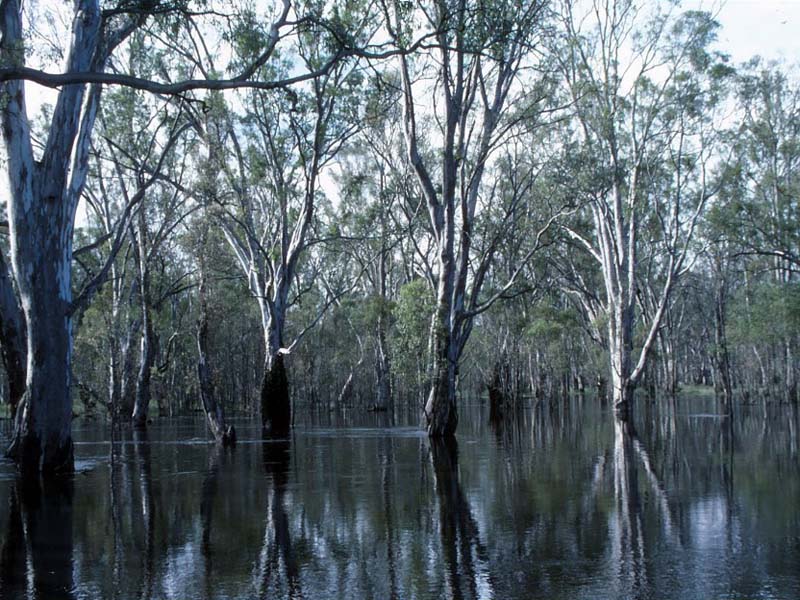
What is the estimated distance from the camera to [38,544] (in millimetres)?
9453

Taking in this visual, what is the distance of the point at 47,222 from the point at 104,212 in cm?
2036

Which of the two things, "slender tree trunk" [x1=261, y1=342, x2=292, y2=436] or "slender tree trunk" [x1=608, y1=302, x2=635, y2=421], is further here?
"slender tree trunk" [x1=608, y1=302, x2=635, y2=421]

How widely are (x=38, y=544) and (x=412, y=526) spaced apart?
4.21 meters

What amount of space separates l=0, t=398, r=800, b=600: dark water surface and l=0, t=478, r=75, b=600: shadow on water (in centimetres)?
4

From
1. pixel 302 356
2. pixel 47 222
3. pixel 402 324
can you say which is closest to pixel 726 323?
pixel 302 356

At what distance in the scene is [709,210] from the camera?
119 ft

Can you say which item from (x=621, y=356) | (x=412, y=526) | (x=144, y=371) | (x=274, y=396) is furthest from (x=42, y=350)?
(x=621, y=356)

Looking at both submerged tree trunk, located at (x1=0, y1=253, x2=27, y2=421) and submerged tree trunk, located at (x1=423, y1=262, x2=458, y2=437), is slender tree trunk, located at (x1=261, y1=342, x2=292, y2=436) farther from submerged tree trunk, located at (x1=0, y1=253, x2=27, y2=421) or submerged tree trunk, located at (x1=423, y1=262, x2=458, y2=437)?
submerged tree trunk, located at (x1=0, y1=253, x2=27, y2=421)

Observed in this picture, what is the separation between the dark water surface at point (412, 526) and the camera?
7422mm

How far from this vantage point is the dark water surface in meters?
7.42

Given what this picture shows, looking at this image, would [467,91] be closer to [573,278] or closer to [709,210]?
[709,210]

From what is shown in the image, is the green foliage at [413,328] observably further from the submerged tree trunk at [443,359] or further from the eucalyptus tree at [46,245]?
the eucalyptus tree at [46,245]

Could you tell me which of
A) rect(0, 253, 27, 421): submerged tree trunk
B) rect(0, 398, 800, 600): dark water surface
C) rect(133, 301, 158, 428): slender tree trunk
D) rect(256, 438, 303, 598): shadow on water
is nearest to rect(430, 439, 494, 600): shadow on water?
rect(0, 398, 800, 600): dark water surface

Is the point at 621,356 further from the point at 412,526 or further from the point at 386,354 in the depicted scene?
the point at 412,526
